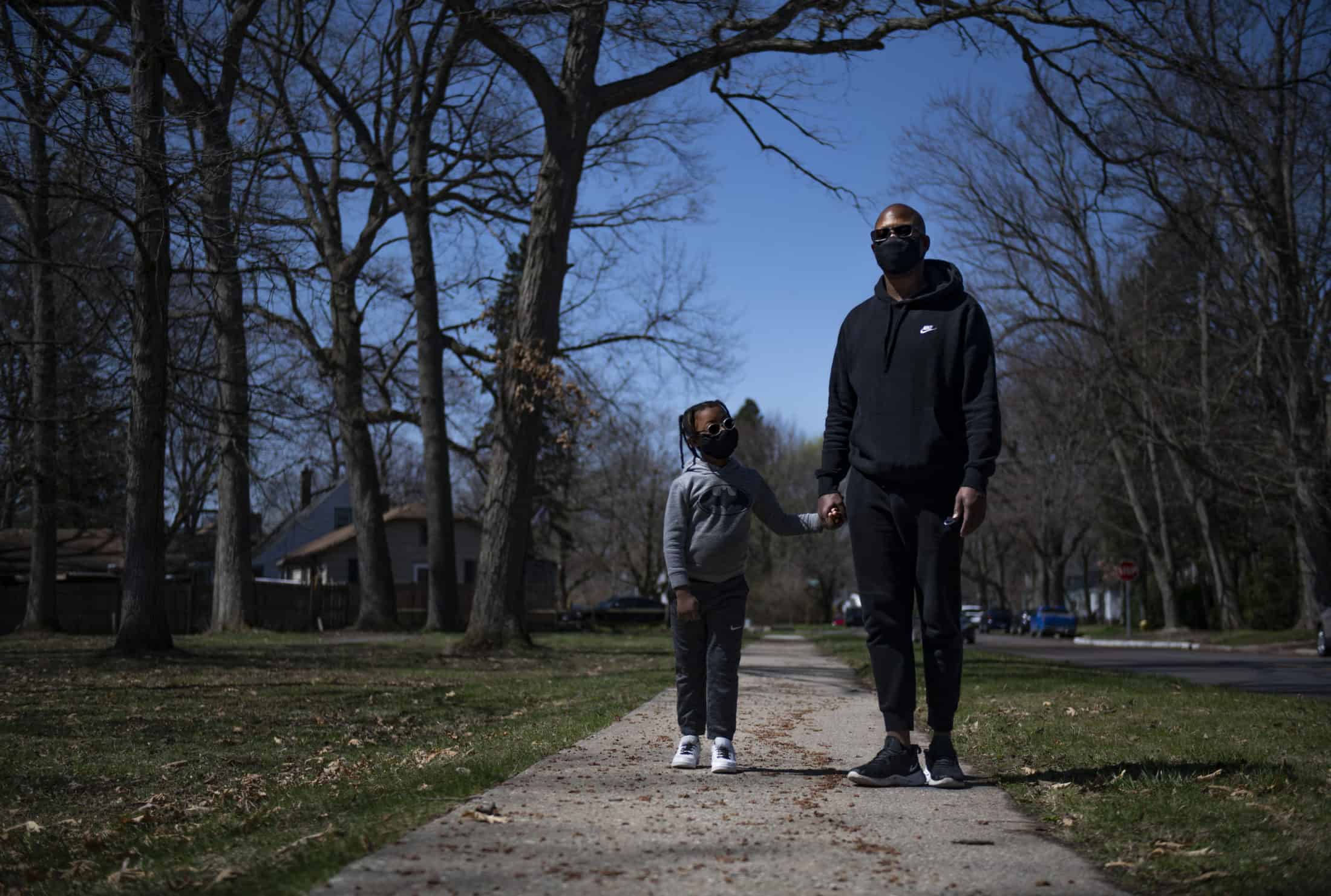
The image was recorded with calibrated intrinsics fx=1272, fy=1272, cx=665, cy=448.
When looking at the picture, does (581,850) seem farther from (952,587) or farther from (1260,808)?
(1260,808)

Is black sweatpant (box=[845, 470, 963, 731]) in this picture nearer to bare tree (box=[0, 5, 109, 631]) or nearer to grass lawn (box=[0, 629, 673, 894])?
grass lawn (box=[0, 629, 673, 894])

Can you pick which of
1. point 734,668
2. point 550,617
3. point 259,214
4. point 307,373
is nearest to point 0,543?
point 550,617

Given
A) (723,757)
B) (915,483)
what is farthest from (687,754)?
(915,483)

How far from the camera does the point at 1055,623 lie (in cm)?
4738

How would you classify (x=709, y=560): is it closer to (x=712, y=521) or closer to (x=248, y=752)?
(x=712, y=521)

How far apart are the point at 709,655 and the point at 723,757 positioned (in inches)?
20.7

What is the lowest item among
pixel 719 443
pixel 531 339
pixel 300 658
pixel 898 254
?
pixel 300 658

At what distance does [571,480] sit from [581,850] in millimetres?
57008

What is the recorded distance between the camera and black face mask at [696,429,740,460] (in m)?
6.11

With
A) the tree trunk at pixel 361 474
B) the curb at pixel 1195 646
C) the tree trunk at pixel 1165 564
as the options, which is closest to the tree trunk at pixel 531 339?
the tree trunk at pixel 361 474

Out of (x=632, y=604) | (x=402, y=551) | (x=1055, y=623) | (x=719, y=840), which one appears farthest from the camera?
(x=402, y=551)

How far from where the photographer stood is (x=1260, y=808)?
15.3 ft

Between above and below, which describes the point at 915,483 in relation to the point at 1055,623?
above

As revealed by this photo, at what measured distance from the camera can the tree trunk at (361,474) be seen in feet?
88.4
